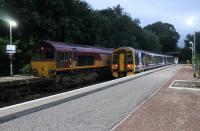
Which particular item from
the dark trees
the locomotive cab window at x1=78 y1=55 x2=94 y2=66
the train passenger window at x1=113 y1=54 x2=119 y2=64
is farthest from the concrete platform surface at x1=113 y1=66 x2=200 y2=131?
the dark trees

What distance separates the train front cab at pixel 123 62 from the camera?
3073 cm

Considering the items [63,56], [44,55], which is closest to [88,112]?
[44,55]

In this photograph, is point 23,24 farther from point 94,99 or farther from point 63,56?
point 94,99

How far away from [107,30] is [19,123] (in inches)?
2274

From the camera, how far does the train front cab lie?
3073cm

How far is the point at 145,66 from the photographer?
124 feet

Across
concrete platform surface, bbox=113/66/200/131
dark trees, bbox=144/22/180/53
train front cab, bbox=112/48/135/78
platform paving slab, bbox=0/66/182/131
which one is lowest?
concrete platform surface, bbox=113/66/200/131

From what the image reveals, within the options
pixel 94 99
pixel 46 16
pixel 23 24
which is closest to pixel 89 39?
pixel 46 16

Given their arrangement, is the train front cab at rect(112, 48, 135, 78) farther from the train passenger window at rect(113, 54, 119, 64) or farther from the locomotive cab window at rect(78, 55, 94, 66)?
the locomotive cab window at rect(78, 55, 94, 66)

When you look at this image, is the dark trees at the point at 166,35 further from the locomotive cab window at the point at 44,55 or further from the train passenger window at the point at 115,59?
the locomotive cab window at the point at 44,55

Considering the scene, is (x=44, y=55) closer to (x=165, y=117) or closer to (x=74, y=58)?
(x=74, y=58)

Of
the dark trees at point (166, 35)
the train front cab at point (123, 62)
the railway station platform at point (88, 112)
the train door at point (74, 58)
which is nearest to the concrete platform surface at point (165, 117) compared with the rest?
the railway station platform at point (88, 112)

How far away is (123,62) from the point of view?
1229 inches

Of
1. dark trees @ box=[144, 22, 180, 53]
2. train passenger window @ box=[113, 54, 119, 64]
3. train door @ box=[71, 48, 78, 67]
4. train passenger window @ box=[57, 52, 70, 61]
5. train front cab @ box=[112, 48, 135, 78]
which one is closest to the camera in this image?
train passenger window @ box=[57, 52, 70, 61]
